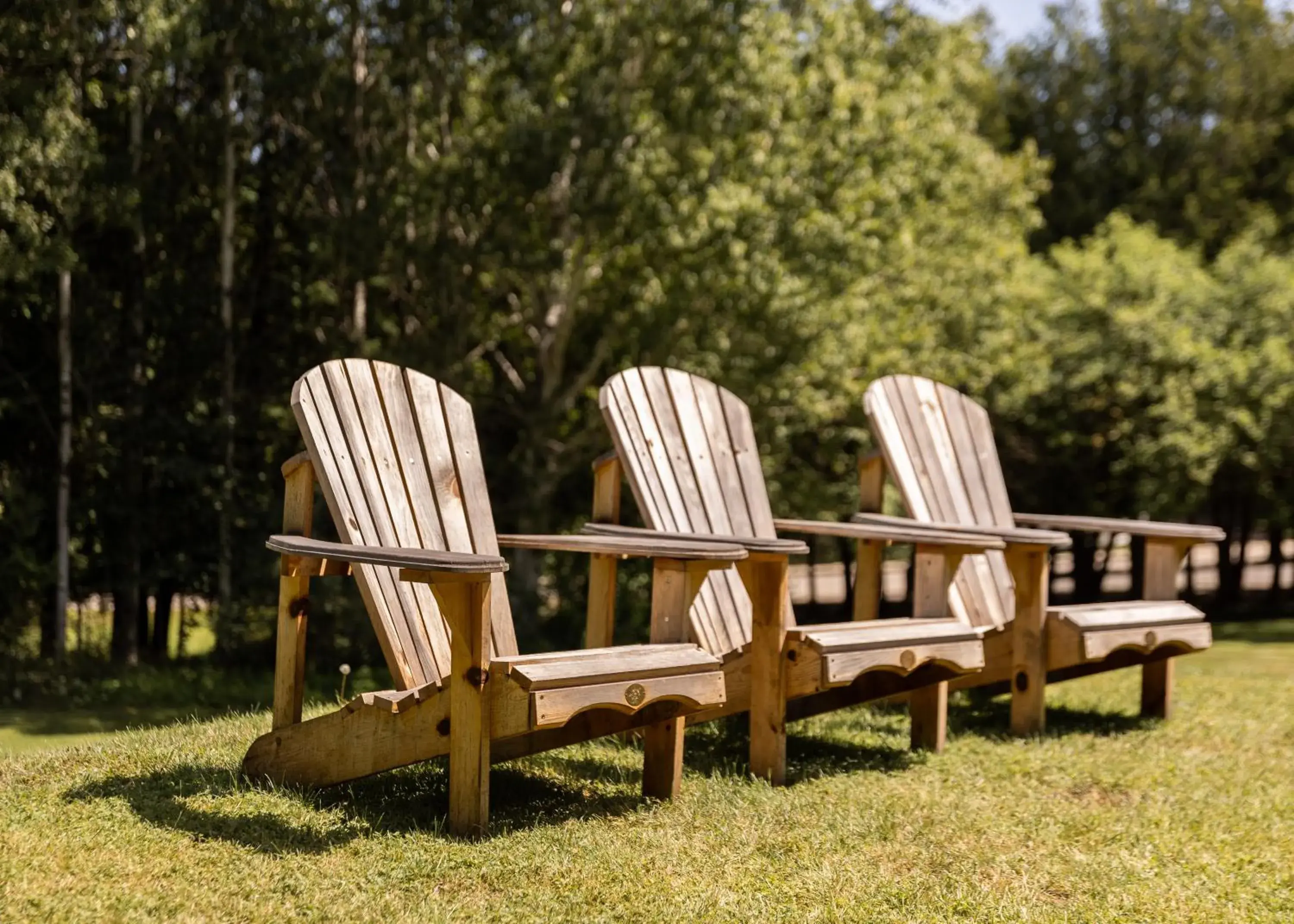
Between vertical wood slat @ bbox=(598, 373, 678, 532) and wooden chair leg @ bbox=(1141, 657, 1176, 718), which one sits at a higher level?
vertical wood slat @ bbox=(598, 373, 678, 532)

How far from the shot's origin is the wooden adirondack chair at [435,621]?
297 cm

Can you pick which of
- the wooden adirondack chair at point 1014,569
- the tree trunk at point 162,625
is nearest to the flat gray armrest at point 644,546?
the wooden adirondack chair at point 1014,569

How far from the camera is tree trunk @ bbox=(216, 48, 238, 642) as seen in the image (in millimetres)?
7363

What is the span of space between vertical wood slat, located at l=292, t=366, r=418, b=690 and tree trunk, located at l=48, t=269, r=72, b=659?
13.6ft

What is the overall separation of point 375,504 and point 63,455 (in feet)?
14.1

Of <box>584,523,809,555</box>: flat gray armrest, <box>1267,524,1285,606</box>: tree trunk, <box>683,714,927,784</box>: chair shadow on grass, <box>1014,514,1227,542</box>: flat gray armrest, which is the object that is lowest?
<box>1267,524,1285,606</box>: tree trunk

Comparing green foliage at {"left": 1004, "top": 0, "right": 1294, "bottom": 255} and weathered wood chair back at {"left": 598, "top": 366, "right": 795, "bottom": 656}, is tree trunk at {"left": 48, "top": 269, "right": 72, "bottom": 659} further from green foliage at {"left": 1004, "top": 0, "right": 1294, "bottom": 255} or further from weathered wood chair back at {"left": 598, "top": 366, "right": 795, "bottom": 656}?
green foliage at {"left": 1004, "top": 0, "right": 1294, "bottom": 255}

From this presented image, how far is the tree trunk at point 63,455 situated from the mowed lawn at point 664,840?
314 cm

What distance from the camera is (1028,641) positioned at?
15.5 feet

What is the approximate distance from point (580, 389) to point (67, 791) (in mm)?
5857

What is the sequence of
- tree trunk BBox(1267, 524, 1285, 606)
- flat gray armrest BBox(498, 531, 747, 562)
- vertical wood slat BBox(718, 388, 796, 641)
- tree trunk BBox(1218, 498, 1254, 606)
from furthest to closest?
1. tree trunk BBox(1267, 524, 1285, 606)
2. tree trunk BBox(1218, 498, 1254, 606)
3. vertical wood slat BBox(718, 388, 796, 641)
4. flat gray armrest BBox(498, 531, 747, 562)

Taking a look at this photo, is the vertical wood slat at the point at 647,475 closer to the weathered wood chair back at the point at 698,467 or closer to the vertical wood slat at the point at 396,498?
the weathered wood chair back at the point at 698,467

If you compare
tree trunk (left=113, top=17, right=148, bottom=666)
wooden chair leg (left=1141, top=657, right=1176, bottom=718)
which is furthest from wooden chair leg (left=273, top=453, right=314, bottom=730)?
tree trunk (left=113, top=17, right=148, bottom=666)

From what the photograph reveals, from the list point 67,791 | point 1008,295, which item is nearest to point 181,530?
point 67,791
